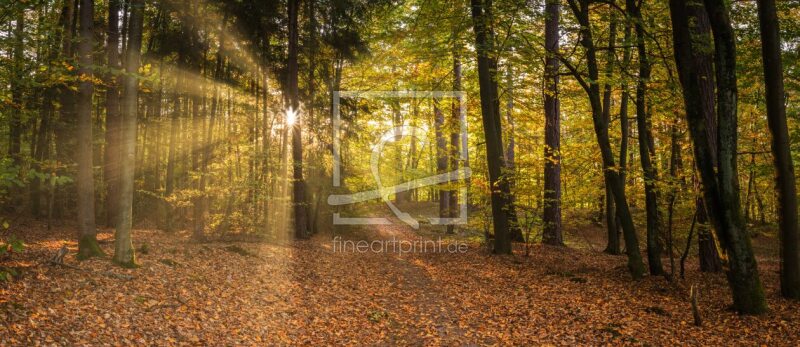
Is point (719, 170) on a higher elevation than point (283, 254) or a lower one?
higher

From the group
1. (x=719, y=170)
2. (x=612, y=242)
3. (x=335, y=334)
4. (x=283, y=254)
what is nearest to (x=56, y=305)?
(x=335, y=334)

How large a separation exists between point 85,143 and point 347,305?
6.38m

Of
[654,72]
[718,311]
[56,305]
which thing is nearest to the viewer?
[56,305]

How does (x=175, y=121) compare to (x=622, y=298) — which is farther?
(x=175, y=121)

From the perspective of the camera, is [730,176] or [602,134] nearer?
[730,176]

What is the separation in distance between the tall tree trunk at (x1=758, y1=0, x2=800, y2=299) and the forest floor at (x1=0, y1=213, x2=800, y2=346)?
2.32 feet

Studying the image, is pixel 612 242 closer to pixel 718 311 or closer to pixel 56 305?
pixel 718 311

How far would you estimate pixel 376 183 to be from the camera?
21.6 m

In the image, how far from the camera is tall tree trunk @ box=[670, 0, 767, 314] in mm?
7594

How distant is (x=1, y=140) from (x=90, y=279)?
19812 mm

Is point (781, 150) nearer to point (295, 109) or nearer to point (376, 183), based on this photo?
point (295, 109)

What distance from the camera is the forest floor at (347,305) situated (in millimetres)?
6504

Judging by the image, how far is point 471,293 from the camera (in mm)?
10320

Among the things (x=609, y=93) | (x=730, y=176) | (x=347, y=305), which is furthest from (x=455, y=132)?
(x=730, y=176)
